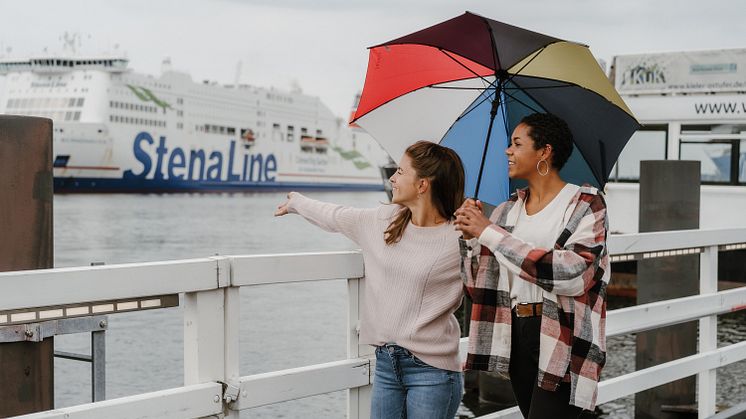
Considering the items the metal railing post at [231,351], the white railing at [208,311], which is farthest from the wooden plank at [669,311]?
the metal railing post at [231,351]

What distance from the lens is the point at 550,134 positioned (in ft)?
10.4

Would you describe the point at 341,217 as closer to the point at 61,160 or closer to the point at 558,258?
the point at 558,258

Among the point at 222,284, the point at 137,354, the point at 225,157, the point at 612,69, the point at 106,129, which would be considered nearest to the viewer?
the point at 222,284

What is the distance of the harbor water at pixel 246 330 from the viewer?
12562 mm

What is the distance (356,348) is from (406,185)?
794mm

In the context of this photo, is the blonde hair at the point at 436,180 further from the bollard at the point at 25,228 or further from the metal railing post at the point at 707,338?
the metal railing post at the point at 707,338

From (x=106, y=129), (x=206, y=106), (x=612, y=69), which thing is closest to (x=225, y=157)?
(x=206, y=106)

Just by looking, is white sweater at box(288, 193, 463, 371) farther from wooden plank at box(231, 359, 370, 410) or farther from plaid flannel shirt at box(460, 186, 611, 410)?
wooden plank at box(231, 359, 370, 410)

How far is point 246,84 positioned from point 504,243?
10347 cm

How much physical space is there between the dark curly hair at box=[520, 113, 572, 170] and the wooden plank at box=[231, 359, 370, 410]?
102cm

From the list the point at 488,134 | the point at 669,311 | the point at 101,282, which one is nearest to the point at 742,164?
the point at 669,311

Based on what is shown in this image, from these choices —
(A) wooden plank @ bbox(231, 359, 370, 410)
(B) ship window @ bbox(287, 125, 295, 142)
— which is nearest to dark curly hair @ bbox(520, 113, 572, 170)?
(A) wooden plank @ bbox(231, 359, 370, 410)

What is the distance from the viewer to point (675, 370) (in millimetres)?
5465

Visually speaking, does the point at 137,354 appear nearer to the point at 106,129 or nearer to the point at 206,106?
the point at 106,129
